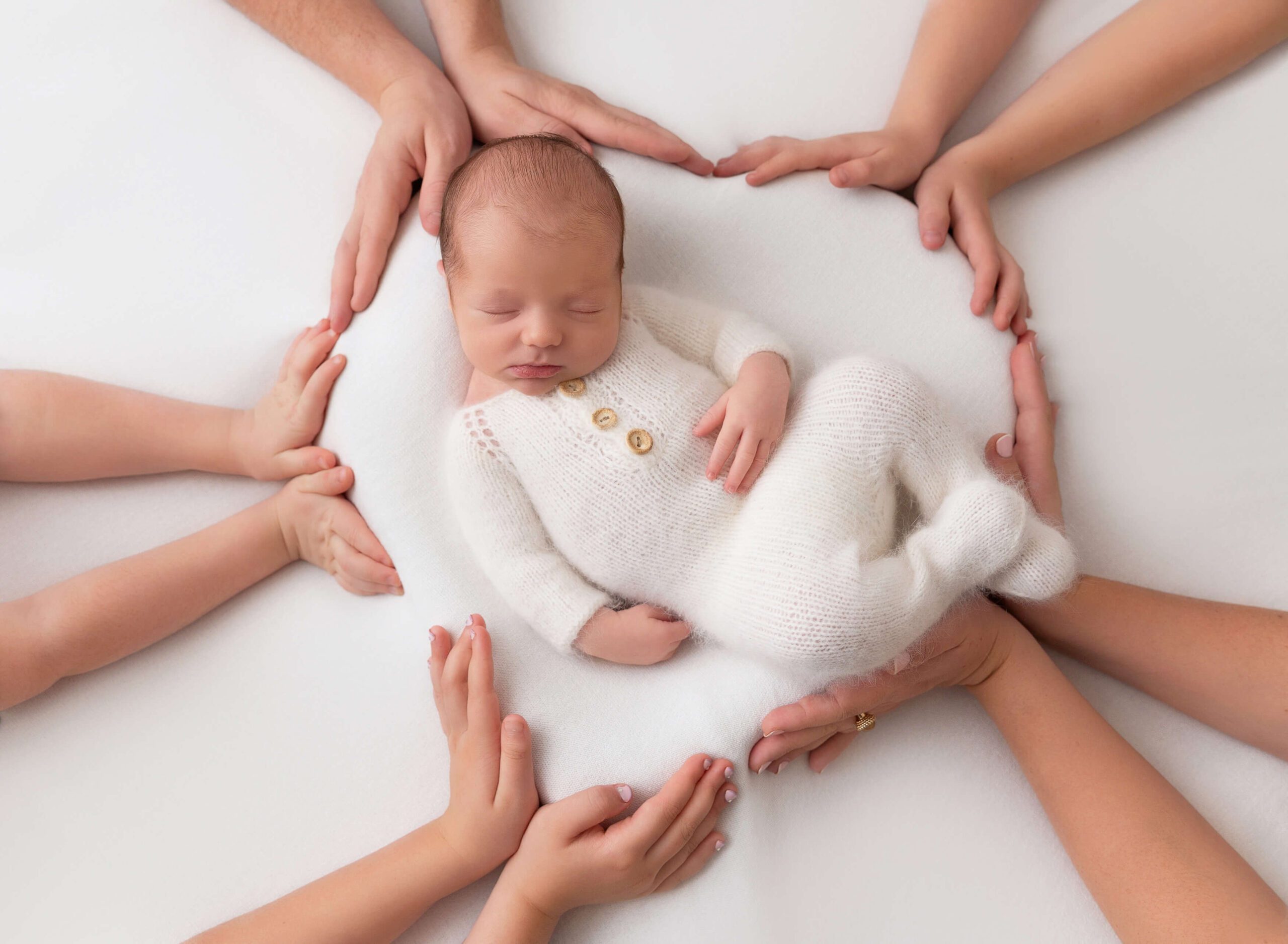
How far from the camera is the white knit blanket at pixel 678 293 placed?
1.17 metres

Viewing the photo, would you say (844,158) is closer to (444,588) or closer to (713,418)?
(713,418)

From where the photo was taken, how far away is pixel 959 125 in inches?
62.1

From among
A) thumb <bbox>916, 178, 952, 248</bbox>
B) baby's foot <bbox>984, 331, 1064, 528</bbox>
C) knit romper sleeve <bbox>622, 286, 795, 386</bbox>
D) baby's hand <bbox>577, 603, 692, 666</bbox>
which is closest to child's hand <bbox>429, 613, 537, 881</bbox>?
baby's hand <bbox>577, 603, 692, 666</bbox>

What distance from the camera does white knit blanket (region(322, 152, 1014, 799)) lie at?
1.17 m

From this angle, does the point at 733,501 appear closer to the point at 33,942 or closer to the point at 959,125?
the point at 959,125

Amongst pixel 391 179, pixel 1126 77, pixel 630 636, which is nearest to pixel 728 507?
pixel 630 636

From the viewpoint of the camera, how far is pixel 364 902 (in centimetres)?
112

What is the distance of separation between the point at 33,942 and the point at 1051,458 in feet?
4.88

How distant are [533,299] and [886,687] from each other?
2.12 feet

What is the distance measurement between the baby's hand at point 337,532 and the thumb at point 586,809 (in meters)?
0.41

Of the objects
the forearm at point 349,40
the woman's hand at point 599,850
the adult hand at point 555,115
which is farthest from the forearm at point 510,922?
the forearm at point 349,40

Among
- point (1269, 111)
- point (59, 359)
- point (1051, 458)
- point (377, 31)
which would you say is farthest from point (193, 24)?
point (1269, 111)

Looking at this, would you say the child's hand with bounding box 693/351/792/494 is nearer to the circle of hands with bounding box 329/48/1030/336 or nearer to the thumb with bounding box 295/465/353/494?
the circle of hands with bounding box 329/48/1030/336

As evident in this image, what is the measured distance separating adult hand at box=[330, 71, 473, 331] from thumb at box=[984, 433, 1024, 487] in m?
0.84
